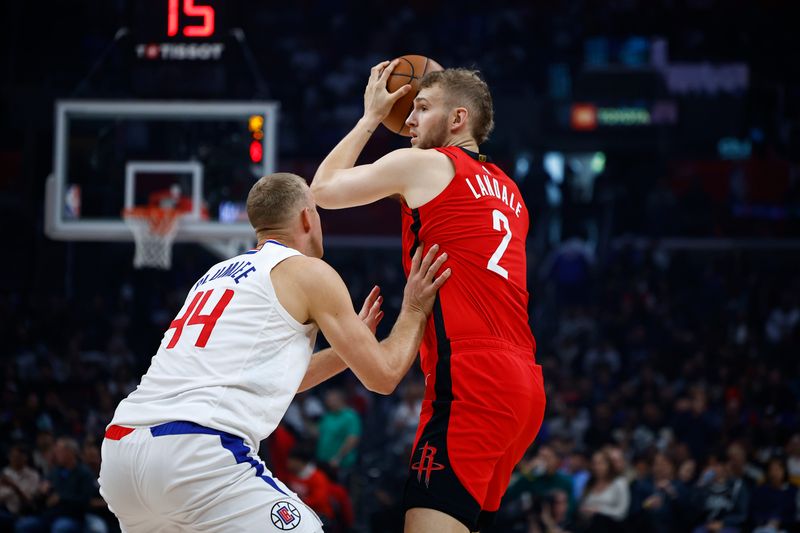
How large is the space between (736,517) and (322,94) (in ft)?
42.8

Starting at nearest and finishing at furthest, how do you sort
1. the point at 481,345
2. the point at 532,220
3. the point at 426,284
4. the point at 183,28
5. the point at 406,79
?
the point at 481,345 → the point at 426,284 → the point at 406,79 → the point at 183,28 → the point at 532,220

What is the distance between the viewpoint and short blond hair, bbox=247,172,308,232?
13.6 ft

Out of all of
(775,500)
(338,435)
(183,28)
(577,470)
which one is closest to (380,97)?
(183,28)

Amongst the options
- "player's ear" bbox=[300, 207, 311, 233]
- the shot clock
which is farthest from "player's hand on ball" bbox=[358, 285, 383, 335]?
the shot clock

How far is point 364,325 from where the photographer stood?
4.02 m

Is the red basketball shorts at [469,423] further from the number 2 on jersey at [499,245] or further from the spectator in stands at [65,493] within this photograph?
the spectator in stands at [65,493]

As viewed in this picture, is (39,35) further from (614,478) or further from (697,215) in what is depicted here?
(614,478)

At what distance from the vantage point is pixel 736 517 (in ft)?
33.0

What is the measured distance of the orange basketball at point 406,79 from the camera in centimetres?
463

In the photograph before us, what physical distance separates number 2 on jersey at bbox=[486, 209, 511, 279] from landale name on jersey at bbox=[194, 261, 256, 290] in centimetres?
96

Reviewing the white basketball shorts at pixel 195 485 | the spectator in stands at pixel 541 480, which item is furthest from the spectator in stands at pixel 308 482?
the white basketball shorts at pixel 195 485

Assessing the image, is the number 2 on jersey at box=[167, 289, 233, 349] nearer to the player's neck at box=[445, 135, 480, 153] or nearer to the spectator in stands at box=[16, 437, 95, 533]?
the player's neck at box=[445, 135, 480, 153]

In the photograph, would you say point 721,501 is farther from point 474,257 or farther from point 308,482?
point 474,257

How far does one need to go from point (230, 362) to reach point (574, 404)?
11363mm
